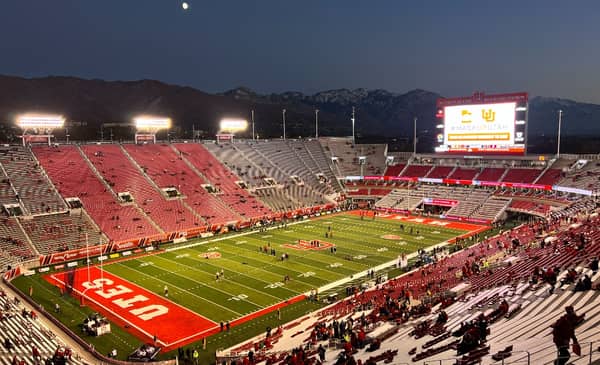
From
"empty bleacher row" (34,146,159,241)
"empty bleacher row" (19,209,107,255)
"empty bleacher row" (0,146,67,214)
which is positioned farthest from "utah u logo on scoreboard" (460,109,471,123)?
"empty bleacher row" (0,146,67,214)

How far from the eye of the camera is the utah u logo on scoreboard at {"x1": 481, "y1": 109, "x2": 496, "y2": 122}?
5662 centimetres

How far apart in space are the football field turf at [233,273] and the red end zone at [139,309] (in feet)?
0.17

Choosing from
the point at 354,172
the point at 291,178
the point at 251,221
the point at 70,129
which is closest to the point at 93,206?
the point at 251,221

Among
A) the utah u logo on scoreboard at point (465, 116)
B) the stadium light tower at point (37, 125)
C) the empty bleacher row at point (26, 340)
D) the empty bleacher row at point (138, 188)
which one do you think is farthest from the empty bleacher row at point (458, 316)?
the stadium light tower at point (37, 125)

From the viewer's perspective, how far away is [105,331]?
77.9 ft

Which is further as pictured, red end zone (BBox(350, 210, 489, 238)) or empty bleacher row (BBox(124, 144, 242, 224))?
empty bleacher row (BBox(124, 144, 242, 224))

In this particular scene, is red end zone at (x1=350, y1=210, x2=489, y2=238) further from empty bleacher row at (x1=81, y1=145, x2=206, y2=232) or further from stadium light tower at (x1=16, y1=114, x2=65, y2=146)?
stadium light tower at (x1=16, y1=114, x2=65, y2=146)

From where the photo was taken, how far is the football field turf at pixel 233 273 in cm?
2606

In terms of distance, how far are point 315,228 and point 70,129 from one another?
407ft

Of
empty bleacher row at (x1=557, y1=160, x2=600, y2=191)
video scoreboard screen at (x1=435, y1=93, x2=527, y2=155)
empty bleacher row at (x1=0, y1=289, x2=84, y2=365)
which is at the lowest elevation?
empty bleacher row at (x1=0, y1=289, x2=84, y2=365)

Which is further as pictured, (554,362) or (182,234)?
(182,234)

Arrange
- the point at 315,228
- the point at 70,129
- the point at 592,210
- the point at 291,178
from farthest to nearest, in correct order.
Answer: the point at 70,129
the point at 291,178
the point at 315,228
the point at 592,210

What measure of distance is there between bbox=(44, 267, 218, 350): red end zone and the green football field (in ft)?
3.02

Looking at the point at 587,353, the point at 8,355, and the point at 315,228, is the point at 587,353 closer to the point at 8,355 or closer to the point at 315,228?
the point at 8,355
